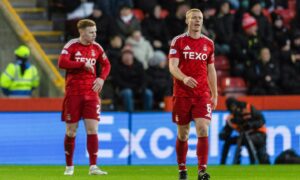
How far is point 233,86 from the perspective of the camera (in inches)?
977

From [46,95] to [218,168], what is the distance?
18.7ft

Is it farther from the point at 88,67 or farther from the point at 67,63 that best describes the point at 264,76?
the point at 67,63

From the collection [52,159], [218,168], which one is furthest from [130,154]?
[218,168]

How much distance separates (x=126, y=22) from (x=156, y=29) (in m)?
0.75

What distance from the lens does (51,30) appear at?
2570 cm

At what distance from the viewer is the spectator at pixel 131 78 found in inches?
940

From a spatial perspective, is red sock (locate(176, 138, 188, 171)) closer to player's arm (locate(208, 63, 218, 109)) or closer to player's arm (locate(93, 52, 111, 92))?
player's arm (locate(208, 63, 218, 109))

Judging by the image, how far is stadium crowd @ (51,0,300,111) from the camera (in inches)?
949

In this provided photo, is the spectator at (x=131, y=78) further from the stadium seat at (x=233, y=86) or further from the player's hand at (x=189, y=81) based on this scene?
the player's hand at (x=189, y=81)

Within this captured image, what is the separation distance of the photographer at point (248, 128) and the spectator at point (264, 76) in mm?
2850

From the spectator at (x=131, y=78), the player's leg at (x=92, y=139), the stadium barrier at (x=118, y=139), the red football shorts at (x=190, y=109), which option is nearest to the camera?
the red football shorts at (x=190, y=109)

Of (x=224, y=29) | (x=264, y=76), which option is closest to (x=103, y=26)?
(x=224, y=29)

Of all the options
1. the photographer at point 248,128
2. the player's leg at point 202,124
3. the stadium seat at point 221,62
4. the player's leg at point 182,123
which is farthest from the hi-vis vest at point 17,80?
the player's leg at point 202,124

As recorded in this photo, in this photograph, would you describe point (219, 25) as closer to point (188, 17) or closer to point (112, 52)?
point (112, 52)
